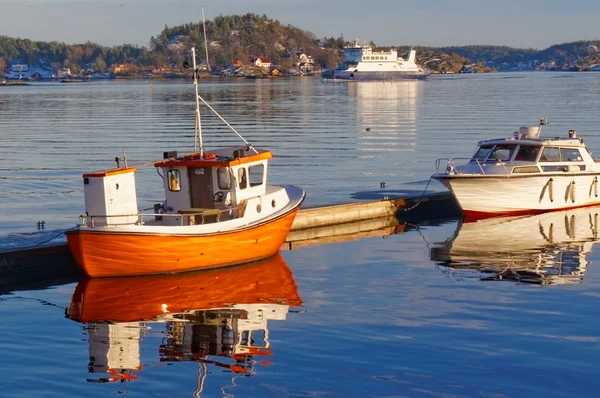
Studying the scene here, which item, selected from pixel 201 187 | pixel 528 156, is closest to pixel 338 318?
pixel 201 187

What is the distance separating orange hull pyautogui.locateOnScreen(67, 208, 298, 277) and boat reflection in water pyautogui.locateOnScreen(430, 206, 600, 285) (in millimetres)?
5030

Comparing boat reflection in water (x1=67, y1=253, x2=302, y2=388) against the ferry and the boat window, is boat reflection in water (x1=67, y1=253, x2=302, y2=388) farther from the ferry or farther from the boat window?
the ferry

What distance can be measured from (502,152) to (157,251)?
46.5ft

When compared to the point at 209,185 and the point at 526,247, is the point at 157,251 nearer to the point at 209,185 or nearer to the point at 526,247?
the point at 209,185

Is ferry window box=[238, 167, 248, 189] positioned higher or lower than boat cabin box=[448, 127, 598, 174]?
higher

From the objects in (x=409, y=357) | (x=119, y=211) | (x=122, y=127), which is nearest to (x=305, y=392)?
(x=409, y=357)

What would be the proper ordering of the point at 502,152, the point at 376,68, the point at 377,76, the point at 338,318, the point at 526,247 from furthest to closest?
the point at 377,76 → the point at 376,68 → the point at 502,152 → the point at 526,247 → the point at 338,318

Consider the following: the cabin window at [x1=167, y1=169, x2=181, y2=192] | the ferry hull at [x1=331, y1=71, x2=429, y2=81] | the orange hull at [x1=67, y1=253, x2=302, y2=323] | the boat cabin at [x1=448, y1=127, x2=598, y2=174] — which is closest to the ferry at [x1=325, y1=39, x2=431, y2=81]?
the ferry hull at [x1=331, y1=71, x2=429, y2=81]

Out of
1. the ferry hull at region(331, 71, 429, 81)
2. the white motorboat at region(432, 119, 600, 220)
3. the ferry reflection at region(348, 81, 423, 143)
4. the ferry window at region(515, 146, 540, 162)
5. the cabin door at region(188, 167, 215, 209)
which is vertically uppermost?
the cabin door at region(188, 167, 215, 209)

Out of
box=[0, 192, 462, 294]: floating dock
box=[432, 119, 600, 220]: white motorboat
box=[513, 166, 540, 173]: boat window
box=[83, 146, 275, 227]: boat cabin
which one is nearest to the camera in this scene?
box=[0, 192, 462, 294]: floating dock

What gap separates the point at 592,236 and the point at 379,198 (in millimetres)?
6893

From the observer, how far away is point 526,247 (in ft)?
86.5

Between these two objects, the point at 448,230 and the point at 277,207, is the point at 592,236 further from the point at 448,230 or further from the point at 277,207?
the point at 277,207

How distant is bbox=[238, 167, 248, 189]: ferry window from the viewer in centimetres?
2322
